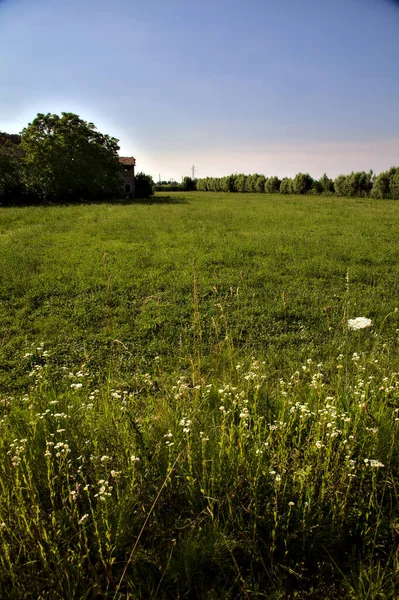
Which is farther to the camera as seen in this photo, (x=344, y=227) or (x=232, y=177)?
(x=232, y=177)

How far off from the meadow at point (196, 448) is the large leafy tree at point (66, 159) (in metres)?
24.7

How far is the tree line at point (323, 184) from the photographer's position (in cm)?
3994

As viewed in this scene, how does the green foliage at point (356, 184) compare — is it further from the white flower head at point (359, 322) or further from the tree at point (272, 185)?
the white flower head at point (359, 322)

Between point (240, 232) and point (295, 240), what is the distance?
2.40 meters

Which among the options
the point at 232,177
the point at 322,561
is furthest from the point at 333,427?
the point at 232,177

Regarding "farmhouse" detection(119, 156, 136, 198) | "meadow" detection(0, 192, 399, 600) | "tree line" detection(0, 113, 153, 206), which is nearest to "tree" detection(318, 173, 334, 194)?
"farmhouse" detection(119, 156, 136, 198)

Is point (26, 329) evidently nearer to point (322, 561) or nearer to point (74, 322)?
point (74, 322)

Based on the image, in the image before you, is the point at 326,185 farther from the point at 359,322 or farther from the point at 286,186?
the point at 359,322

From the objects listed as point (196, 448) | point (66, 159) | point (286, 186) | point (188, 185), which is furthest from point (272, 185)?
point (196, 448)

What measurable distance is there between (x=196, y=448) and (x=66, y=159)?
1279 inches

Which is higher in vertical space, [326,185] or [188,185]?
[188,185]

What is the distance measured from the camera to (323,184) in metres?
48.2

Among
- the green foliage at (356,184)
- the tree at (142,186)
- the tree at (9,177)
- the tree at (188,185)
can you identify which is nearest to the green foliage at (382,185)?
the green foliage at (356,184)

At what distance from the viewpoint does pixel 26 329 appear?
5.12 metres
